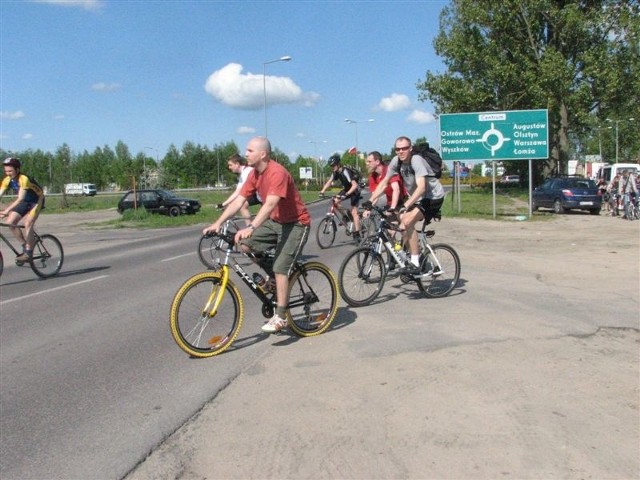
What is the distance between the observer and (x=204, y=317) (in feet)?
17.2

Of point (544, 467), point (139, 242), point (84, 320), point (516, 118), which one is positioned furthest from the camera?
point (516, 118)

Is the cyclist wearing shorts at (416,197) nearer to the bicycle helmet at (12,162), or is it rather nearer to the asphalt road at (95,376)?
the asphalt road at (95,376)

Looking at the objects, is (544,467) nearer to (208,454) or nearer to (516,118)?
(208,454)

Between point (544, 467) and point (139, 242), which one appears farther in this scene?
point (139, 242)

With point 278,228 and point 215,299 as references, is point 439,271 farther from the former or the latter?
point 215,299

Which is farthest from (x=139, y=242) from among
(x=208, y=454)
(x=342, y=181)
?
(x=208, y=454)

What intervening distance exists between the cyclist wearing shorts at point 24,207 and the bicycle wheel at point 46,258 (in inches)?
8.7

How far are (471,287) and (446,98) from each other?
3092 centimetres

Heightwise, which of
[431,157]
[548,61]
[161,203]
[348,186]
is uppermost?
[548,61]

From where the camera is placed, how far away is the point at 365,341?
5.54m

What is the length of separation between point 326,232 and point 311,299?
7.67 meters

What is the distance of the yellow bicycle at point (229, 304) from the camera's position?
5.11 meters

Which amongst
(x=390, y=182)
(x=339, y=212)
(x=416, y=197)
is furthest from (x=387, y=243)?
(x=339, y=212)

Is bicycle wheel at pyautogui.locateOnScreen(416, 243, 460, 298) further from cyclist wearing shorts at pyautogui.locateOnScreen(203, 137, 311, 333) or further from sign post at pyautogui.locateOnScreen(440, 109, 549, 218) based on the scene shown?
sign post at pyautogui.locateOnScreen(440, 109, 549, 218)
